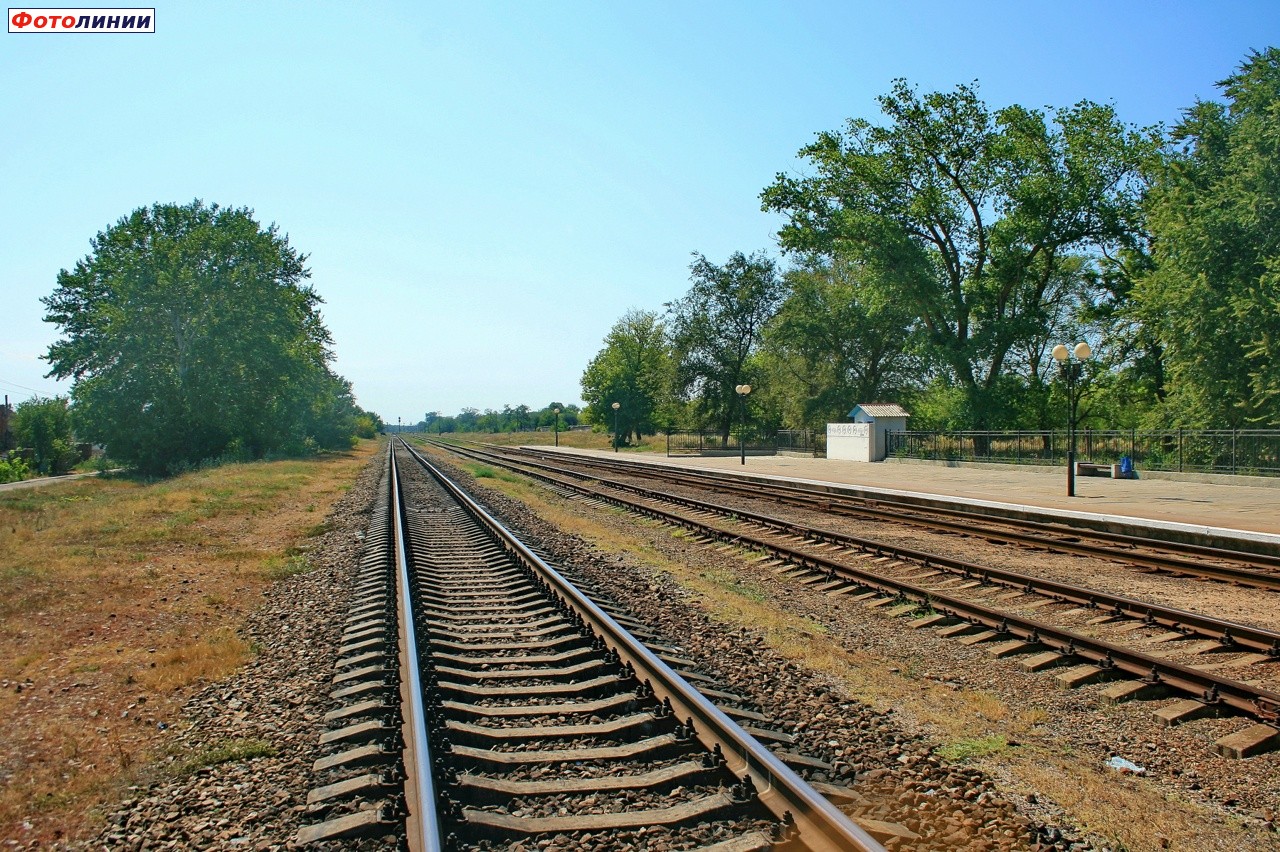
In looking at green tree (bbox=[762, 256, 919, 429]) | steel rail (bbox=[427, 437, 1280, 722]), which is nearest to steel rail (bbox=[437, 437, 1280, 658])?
steel rail (bbox=[427, 437, 1280, 722])

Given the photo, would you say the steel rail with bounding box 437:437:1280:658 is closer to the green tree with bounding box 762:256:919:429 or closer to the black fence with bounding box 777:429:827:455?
the black fence with bounding box 777:429:827:455

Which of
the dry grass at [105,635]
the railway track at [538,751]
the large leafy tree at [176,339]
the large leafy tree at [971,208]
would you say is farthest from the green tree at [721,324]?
the railway track at [538,751]

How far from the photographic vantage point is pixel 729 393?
193ft

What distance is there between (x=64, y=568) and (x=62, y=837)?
965 centimetres

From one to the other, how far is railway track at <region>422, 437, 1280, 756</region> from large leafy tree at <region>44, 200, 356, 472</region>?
1719 inches

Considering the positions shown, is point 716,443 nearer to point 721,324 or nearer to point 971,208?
point 721,324

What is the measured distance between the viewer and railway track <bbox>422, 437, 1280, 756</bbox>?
18.4 feet

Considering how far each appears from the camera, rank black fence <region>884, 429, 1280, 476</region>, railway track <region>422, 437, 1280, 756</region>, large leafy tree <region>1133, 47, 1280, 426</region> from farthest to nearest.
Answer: large leafy tree <region>1133, 47, 1280, 426</region> → black fence <region>884, 429, 1280, 476</region> → railway track <region>422, 437, 1280, 756</region>

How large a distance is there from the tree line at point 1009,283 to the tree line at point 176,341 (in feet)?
89.4

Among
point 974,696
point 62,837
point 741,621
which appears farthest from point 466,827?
point 741,621

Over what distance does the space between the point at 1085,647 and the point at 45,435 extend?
269 feet

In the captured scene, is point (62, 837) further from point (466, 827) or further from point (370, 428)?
point (370, 428)

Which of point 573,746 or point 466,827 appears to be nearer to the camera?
point 466,827

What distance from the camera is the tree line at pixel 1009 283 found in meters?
25.8
